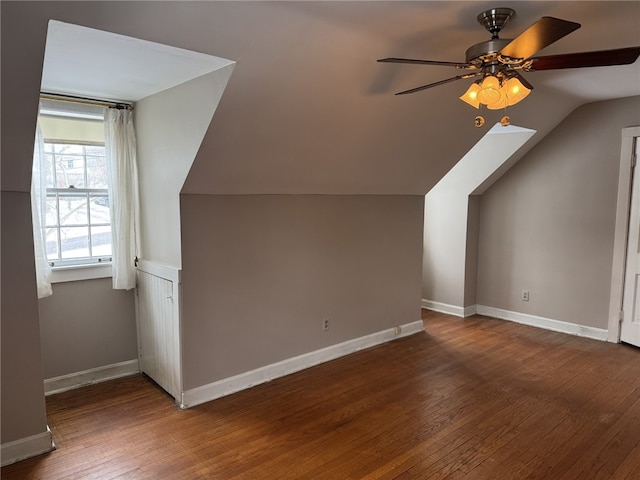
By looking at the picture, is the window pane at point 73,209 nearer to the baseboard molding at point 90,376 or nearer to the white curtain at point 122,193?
the white curtain at point 122,193

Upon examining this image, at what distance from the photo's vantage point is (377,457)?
2.41 meters

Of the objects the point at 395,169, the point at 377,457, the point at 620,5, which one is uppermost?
the point at 620,5

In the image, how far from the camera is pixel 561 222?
14.8ft

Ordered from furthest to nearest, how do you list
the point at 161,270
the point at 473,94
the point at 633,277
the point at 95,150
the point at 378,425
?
the point at 633,277
the point at 95,150
the point at 161,270
the point at 378,425
the point at 473,94

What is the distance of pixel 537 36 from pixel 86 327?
11.0 ft

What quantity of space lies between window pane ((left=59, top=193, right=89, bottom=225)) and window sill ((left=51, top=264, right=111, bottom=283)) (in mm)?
331

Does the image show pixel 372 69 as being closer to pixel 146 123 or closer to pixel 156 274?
pixel 146 123

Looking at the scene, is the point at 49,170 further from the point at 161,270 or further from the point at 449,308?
the point at 449,308

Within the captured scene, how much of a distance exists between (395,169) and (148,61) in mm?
2131

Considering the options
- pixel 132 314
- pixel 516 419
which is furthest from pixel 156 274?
pixel 516 419

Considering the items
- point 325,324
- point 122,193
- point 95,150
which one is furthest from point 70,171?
point 325,324

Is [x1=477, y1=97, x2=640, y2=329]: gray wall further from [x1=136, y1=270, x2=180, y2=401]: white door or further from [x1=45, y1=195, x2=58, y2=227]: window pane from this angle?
[x1=45, y1=195, x2=58, y2=227]: window pane

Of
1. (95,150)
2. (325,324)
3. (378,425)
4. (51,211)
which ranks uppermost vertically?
(95,150)

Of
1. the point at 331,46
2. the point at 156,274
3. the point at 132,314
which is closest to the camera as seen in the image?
the point at 331,46
